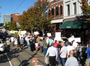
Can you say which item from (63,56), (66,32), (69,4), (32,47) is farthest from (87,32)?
(63,56)

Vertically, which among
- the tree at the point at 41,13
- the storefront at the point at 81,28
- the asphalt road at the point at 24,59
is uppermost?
the tree at the point at 41,13

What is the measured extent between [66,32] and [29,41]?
29.8ft

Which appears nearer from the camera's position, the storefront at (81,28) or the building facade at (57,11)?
the storefront at (81,28)

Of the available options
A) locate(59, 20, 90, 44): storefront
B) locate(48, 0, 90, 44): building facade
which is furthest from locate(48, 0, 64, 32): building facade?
locate(59, 20, 90, 44): storefront

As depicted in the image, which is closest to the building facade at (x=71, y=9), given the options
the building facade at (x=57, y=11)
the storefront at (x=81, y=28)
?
the building facade at (x=57, y=11)

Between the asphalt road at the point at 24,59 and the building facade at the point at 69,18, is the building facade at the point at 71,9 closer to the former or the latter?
the building facade at the point at 69,18

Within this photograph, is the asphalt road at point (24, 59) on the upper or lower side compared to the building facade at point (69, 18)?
lower

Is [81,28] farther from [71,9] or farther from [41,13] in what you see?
[41,13]

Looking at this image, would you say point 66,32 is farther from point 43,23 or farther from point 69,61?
point 69,61

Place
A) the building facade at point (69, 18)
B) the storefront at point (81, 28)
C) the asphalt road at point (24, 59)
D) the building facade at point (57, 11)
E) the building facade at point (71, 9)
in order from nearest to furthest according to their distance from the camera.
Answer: the asphalt road at point (24, 59) → the storefront at point (81, 28) → the building facade at point (69, 18) → the building facade at point (71, 9) → the building facade at point (57, 11)

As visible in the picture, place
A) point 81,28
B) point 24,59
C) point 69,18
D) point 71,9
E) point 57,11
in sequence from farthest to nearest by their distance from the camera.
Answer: point 57,11, point 69,18, point 71,9, point 81,28, point 24,59

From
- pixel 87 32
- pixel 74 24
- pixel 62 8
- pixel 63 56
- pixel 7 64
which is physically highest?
pixel 62 8

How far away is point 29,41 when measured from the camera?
13617 millimetres

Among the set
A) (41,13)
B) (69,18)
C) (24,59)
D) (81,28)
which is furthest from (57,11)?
(24,59)
